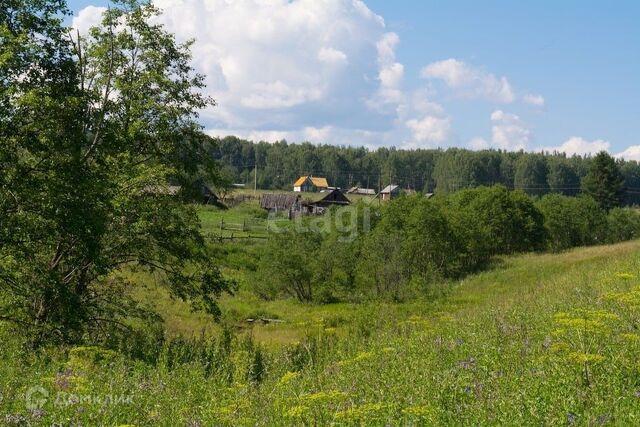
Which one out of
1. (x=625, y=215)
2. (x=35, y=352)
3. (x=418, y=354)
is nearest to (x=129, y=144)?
(x=35, y=352)

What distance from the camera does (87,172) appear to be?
44.4ft

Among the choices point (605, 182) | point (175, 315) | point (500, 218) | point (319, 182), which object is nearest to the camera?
point (175, 315)

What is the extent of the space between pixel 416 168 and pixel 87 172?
17445 cm

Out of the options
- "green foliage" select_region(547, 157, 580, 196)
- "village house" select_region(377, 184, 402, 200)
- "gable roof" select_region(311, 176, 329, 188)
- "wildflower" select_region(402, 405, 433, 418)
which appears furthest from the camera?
"green foliage" select_region(547, 157, 580, 196)

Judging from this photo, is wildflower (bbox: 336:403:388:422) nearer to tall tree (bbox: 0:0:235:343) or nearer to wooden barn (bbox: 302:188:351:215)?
tall tree (bbox: 0:0:235:343)

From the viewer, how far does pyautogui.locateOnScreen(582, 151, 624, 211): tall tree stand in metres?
88.4

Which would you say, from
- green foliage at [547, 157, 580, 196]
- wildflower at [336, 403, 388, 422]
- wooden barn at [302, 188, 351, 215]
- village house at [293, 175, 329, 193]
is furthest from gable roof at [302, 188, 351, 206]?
wildflower at [336, 403, 388, 422]

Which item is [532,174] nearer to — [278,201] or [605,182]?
[605,182]

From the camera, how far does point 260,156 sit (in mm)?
191375

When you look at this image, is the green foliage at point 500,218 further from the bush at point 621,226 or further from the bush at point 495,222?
the bush at point 621,226

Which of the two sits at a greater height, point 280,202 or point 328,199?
point 328,199

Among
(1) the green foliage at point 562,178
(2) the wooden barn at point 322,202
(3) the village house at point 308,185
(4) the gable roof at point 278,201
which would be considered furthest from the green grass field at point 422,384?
(1) the green foliage at point 562,178

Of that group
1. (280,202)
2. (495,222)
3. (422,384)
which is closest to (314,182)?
(280,202)

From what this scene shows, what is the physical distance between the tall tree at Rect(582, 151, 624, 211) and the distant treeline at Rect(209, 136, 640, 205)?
66027 mm
